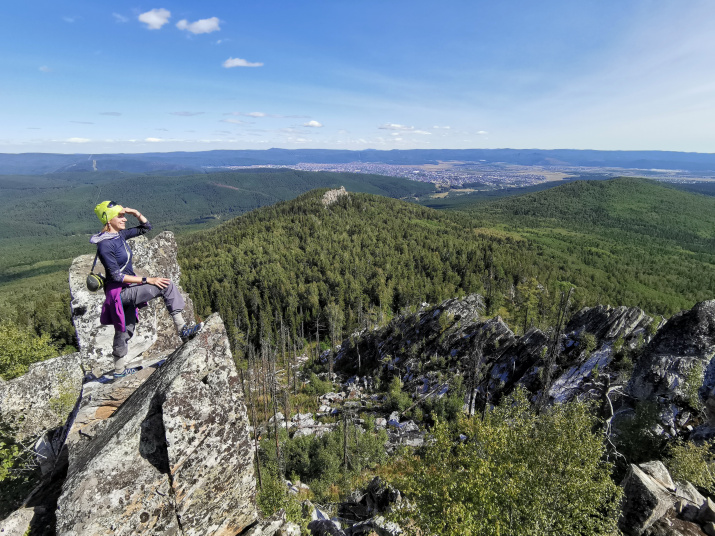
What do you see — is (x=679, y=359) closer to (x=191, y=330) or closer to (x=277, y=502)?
(x=277, y=502)

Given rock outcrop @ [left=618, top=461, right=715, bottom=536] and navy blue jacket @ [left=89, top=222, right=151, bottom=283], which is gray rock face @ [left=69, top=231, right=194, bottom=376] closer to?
navy blue jacket @ [left=89, top=222, right=151, bottom=283]

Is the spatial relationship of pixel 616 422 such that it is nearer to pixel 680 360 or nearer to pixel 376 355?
pixel 680 360

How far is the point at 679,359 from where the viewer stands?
25125 mm

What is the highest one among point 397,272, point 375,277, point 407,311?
point 397,272

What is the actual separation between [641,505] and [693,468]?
472cm

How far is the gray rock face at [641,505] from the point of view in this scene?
15.9m

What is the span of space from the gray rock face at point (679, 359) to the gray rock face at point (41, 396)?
39169mm

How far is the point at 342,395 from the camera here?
6512 centimetres

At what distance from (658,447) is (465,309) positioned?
4635cm

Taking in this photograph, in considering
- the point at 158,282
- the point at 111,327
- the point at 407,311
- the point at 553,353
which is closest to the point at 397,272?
the point at 407,311

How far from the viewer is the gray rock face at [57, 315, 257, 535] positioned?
8023 millimetres

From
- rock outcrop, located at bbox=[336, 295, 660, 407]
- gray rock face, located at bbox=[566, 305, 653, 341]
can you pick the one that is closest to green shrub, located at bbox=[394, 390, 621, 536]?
rock outcrop, located at bbox=[336, 295, 660, 407]

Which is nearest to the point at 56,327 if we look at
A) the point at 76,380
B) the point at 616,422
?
the point at 76,380

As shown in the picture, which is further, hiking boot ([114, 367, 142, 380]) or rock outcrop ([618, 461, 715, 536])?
rock outcrop ([618, 461, 715, 536])
